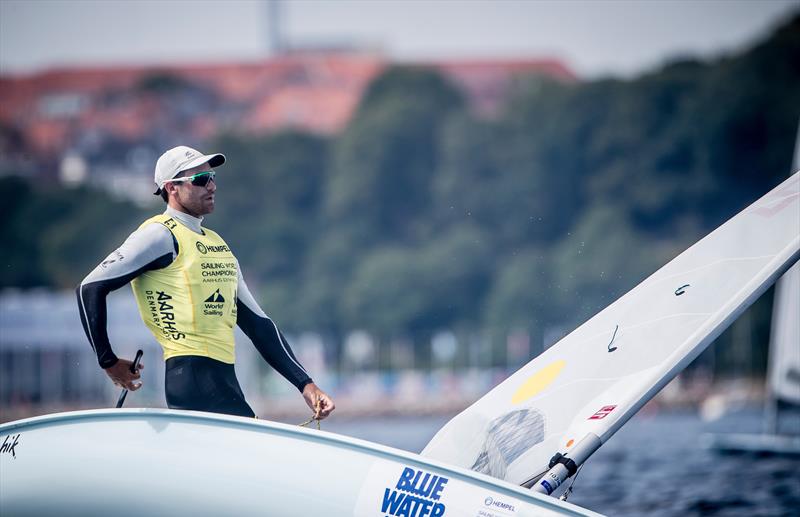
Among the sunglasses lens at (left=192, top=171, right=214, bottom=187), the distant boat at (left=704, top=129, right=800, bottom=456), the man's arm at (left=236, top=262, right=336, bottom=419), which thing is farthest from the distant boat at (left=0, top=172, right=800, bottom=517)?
the distant boat at (left=704, top=129, right=800, bottom=456)

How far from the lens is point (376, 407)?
170 feet

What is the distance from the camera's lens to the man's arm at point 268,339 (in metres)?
4.66

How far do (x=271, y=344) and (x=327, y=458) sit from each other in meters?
0.72

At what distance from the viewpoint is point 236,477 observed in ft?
13.5

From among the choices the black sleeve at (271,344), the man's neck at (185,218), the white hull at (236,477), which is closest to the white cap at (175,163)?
the man's neck at (185,218)

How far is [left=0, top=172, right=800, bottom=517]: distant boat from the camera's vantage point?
13.4 ft

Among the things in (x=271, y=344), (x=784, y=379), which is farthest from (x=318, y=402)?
(x=784, y=379)

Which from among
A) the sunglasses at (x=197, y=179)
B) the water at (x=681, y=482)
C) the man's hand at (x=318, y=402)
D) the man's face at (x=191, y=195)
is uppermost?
the water at (x=681, y=482)

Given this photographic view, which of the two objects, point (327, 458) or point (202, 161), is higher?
point (202, 161)

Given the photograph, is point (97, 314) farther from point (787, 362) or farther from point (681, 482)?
point (787, 362)

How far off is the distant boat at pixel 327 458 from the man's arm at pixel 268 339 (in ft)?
1.73

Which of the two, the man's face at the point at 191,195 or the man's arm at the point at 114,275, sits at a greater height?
the man's face at the point at 191,195

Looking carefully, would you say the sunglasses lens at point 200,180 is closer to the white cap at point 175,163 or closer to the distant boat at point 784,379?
the white cap at point 175,163

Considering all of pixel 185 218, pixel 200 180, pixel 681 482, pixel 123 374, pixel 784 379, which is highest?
pixel 784 379
